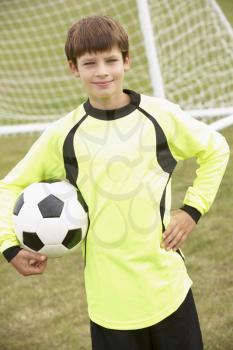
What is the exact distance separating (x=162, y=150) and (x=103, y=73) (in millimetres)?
309

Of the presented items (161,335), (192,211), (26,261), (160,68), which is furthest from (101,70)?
(160,68)

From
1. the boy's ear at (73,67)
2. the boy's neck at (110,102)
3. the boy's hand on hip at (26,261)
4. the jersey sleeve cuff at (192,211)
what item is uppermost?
the boy's ear at (73,67)

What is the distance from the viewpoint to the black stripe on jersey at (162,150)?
1835 millimetres

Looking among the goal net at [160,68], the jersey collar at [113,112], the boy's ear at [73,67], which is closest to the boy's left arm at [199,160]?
the jersey collar at [113,112]

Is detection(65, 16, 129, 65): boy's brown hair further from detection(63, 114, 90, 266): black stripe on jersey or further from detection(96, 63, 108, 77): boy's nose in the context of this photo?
detection(63, 114, 90, 266): black stripe on jersey

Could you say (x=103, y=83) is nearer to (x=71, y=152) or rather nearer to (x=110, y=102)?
(x=110, y=102)

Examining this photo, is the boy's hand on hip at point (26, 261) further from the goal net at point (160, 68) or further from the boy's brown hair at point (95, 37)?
the goal net at point (160, 68)

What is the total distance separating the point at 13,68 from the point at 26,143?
344 cm

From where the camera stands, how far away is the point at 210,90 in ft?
18.9

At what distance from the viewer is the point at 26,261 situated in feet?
6.24

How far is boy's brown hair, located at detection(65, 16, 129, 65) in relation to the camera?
1772mm

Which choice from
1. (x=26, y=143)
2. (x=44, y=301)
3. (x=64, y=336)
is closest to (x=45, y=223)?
(x=64, y=336)

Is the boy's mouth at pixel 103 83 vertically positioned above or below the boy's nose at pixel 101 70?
below

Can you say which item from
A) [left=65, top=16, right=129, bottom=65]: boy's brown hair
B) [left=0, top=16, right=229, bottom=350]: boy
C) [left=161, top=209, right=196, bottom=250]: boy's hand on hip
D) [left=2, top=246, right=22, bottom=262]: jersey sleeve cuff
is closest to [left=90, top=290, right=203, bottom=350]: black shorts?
[left=0, top=16, right=229, bottom=350]: boy
